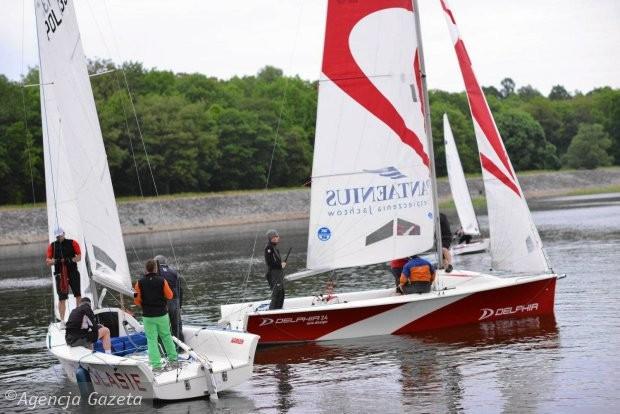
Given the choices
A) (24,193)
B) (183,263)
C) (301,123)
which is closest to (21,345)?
(183,263)

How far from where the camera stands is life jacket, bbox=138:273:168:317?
1457 cm

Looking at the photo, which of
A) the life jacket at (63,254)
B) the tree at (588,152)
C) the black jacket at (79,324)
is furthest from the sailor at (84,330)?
the tree at (588,152)

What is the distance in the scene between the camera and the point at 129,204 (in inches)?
3093

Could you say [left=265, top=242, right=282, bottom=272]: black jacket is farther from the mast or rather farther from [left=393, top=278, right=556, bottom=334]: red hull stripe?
the mast

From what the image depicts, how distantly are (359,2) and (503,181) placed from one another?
482cm

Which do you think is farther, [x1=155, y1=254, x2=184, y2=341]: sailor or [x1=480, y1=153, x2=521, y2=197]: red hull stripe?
[x1=480, y1=153, x2=521, y2=197]: red hull stripe

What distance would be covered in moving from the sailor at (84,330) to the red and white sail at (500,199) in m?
8.44

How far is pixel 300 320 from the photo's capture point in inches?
729

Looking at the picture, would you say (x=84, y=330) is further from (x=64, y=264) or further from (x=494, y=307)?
(x=494, y=307)

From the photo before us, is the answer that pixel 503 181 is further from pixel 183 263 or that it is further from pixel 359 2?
pixel 183 263

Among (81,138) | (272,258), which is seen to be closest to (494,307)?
(272,258)

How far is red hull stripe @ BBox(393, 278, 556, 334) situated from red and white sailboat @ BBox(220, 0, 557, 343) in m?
0.03

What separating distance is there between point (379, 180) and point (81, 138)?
6.01m

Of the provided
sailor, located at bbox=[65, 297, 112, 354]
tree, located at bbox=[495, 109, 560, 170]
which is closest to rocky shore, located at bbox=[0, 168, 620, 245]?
tree, located at bbox=[495, 109, 560, 170]
